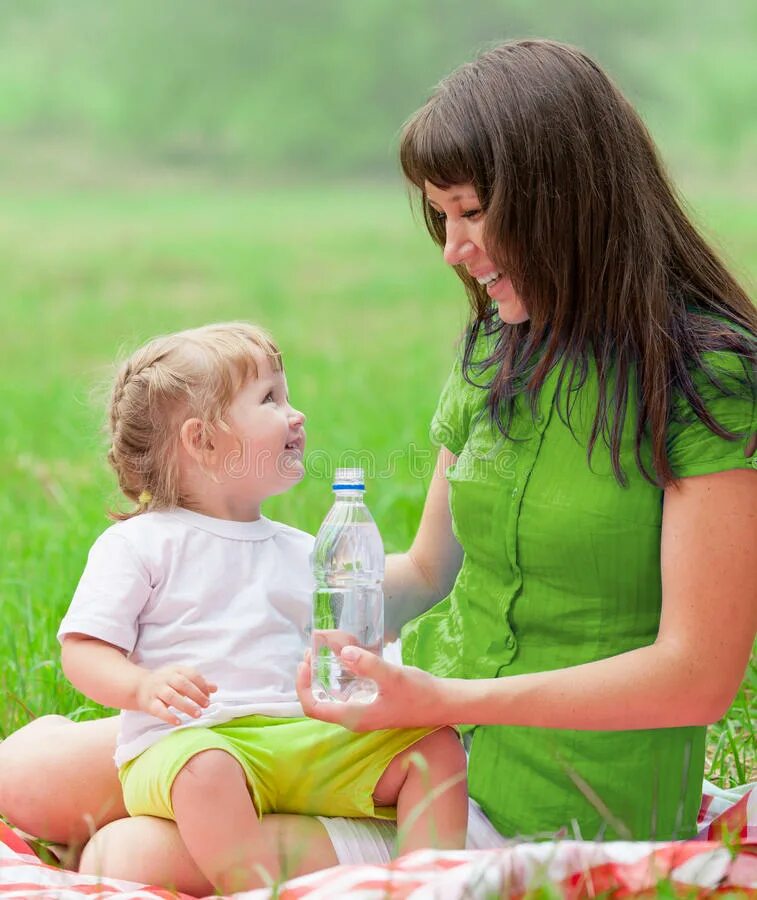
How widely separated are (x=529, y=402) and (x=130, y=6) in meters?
26.7

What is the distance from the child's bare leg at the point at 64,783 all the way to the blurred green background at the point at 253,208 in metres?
0.48

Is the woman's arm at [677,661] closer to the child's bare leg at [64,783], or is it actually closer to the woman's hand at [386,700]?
the woman's hand at [386,700]

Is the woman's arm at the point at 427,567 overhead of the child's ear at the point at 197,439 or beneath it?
beneath

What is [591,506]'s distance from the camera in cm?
210

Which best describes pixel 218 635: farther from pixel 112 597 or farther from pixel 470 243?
pixel 470 243

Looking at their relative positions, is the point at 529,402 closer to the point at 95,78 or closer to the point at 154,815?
the point at 154,815

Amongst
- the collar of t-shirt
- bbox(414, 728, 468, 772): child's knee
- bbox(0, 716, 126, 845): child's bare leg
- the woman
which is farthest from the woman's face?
bbox(0, 716, 126, 845): child's bare leg

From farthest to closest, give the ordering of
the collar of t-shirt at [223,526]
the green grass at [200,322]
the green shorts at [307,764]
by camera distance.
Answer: the green grass at [200,322] < the collar of t-shirt at [223,526] < the green shorts at [307,764]

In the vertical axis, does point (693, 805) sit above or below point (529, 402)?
below

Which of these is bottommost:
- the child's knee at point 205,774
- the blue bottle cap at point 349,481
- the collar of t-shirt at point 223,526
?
the child's knee at point 205,774

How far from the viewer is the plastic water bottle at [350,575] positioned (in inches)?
88.8

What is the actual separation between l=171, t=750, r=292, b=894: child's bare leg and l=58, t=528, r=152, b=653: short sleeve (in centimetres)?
28

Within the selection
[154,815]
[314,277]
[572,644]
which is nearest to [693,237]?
[572,644]

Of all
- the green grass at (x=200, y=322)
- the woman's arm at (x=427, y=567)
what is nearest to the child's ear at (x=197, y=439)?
the green grass at (x=200, y=322)
